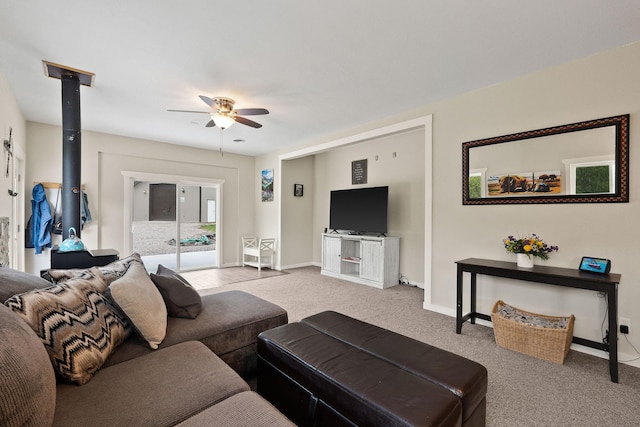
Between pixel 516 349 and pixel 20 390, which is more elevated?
pixel 20 390

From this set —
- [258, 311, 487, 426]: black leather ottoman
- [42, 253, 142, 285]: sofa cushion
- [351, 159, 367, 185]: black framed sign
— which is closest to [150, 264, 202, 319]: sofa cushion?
[42, 253, 142, 285]: sofa cushion

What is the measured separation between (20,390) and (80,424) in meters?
0.34

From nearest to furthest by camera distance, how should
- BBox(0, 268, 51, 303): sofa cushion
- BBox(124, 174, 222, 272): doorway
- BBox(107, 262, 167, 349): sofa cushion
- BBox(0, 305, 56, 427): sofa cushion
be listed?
BBox(0, 305, 56, 427): sofa cushion < BBox(0, 268, 51, 303): sofa cushion < BBox(107, 262, 167, 349): sofa cushion < BBox(124, 174, 222, 272): doorway

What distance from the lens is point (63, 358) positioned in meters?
1.21

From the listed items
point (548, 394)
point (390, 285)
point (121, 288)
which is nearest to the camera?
point (121, 288)

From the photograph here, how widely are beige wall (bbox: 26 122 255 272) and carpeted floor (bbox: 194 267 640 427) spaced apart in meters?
3.22

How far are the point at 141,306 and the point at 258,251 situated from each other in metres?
4.37

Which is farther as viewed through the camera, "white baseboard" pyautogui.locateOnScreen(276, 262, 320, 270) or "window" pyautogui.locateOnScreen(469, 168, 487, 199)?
"white baseboard" pyautogui.locateOnScreen(276, 262, 320, 270)

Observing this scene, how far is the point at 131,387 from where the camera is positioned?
48.3 inches

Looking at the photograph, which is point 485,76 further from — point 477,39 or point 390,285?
point 390,285

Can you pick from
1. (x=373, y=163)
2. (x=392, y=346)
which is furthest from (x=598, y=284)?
(x=373, y=163)

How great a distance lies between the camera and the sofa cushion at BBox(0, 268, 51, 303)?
1307 mm

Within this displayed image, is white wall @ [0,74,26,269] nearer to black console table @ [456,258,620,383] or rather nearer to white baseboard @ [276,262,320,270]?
white baseboard @ [276,262,320,270]

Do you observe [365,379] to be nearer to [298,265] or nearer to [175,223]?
[298,265]
